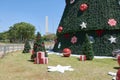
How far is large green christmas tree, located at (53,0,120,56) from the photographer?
89.0ft

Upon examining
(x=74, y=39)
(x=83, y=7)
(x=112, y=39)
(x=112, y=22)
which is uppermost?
(x=83, y=7)

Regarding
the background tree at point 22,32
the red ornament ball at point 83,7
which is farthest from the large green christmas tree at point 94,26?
the background tree at point 22,32

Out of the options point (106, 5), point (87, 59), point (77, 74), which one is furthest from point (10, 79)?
point (106, 5)

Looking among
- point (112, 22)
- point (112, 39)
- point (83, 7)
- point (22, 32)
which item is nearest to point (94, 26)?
point (112, 22)

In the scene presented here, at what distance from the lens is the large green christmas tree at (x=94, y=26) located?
27.1m

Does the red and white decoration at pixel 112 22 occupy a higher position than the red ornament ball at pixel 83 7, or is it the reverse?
the red ornament ball at pixel 83 7

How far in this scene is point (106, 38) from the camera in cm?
2728

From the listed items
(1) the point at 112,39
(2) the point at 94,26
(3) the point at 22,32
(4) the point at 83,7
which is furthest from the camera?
(3) the point at 22,32

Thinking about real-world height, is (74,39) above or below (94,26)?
below

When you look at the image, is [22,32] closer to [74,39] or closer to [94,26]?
[74,39]

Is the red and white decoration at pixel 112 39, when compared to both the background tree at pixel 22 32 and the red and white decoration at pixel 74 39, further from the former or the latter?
the background tree at pixel 22 32

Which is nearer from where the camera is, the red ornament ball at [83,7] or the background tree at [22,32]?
the red ornament ball at [83,7]

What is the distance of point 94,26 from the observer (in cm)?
2775

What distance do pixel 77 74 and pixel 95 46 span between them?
13.5m
